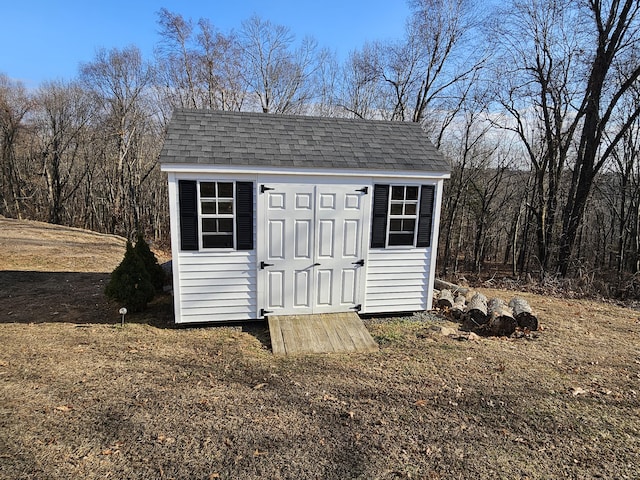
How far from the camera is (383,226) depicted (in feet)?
20.5

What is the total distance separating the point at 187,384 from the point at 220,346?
1.16 metres

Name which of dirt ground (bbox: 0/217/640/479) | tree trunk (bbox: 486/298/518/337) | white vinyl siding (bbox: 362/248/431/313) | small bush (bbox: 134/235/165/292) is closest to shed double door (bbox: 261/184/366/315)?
white vinyl siding (bbox: 362/248/431/313)

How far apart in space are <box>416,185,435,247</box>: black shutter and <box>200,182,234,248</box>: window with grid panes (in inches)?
128

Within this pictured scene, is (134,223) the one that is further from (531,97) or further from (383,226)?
(531,97)

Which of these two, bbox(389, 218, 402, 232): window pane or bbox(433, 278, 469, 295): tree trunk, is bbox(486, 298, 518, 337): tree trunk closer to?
bbox(433, 278, 469, 295): tree trunk

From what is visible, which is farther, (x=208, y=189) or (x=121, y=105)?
(x=121, y=105)

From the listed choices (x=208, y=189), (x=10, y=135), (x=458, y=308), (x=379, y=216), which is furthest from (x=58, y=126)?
(x=458, y=308)

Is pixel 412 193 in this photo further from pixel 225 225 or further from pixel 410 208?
pixel 225 225

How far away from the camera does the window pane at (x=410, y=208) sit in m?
6.31

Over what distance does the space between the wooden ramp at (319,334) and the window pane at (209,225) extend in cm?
177

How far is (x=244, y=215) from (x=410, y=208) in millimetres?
2878

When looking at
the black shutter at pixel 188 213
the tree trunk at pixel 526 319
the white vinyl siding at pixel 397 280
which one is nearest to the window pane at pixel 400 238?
the white vinyl siding at pixel 397 280

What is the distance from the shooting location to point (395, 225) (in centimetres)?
633

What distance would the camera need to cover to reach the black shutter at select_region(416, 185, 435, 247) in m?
6.30
